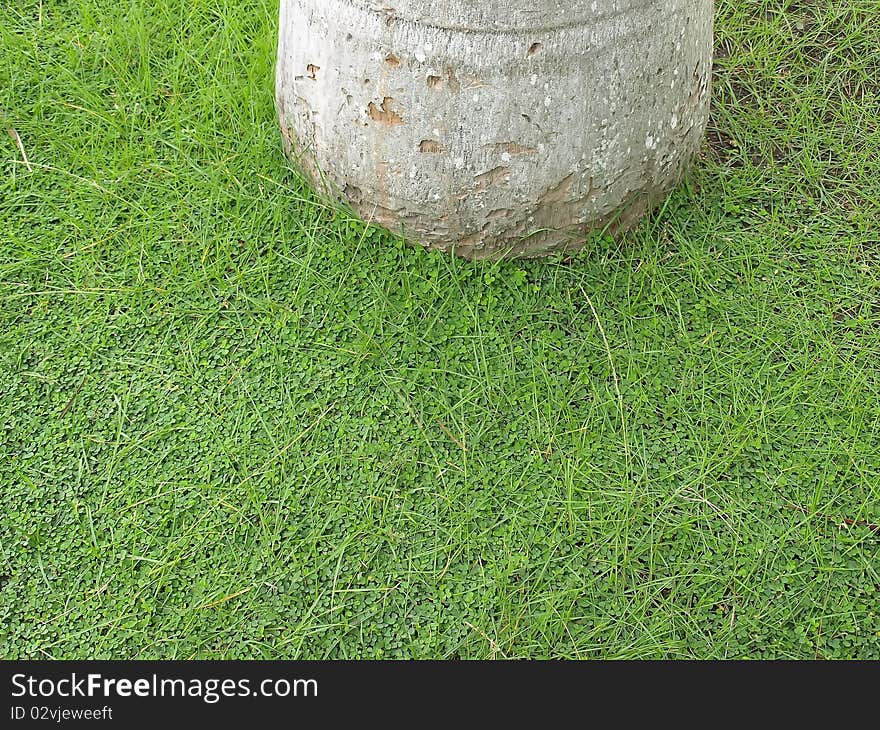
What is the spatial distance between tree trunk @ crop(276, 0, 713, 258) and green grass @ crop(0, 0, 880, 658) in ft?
0.46

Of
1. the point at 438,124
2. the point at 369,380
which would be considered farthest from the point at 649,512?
the point at 438,124

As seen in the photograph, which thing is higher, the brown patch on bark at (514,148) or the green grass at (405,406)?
the brown patch on bark at (514,148)

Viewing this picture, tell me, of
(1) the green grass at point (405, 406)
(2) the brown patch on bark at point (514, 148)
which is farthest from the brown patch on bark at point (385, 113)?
(1) the green grass at point (405, 406)

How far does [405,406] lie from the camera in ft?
8.59

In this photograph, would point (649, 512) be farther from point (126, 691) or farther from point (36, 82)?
point (36, 82)

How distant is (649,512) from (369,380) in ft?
2.74

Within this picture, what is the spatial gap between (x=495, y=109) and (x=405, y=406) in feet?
2.73

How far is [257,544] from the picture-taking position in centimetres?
237

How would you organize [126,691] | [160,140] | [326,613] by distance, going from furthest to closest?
[160,140]
[326,613]
[126,691]

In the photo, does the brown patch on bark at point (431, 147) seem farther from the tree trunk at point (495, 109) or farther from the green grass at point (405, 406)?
the green grass at point (405, 406)

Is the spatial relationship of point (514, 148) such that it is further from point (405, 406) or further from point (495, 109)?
point (405, 406)

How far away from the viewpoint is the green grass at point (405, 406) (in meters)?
2.27

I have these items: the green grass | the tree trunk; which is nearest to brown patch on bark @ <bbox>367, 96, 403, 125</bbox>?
the tree trunk

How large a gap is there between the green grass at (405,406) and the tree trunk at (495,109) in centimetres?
14
